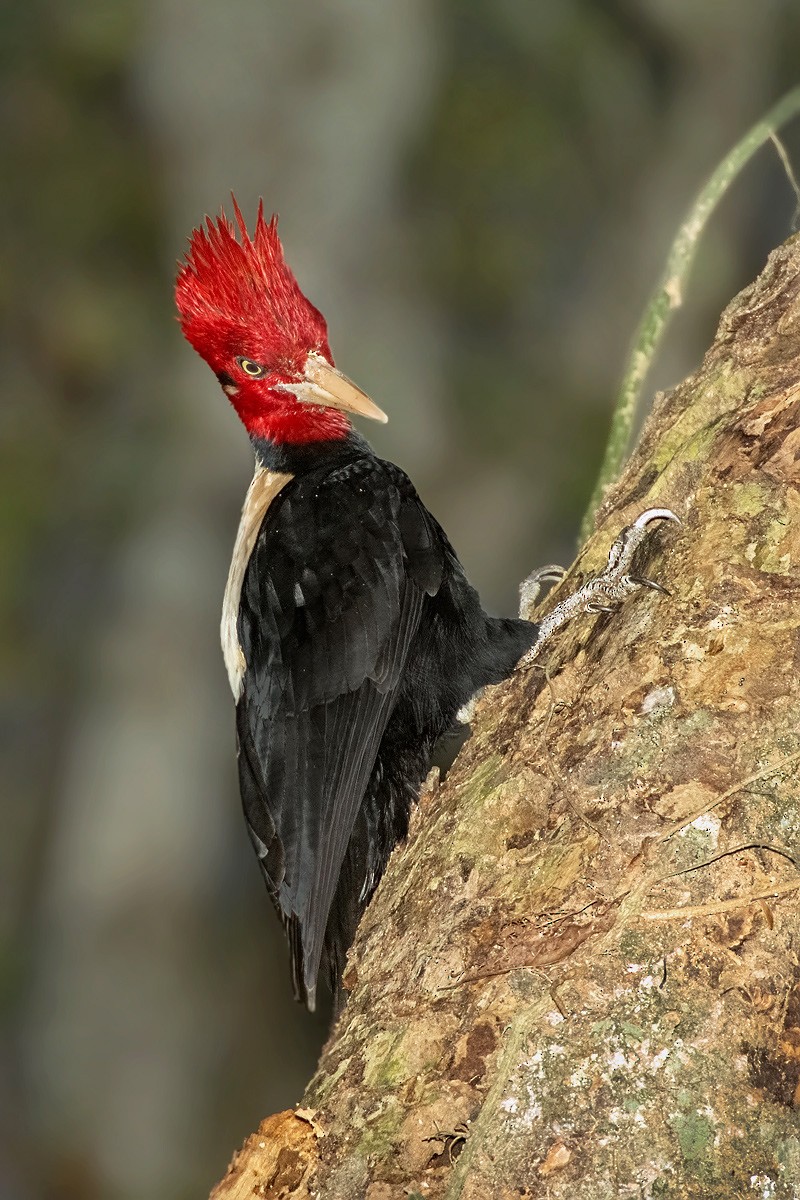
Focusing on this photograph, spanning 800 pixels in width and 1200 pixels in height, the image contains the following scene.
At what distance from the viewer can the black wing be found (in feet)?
7.77

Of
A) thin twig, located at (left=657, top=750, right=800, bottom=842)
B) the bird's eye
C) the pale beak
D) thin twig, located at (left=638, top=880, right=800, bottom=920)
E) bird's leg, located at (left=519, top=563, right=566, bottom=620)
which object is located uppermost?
the bird's eye

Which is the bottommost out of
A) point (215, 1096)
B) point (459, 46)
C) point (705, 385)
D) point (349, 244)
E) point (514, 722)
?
point (215, 1096)

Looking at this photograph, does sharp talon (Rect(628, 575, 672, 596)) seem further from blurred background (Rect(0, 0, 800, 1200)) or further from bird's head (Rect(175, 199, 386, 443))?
blurred background (Rect(0, 0, 800, 1200))

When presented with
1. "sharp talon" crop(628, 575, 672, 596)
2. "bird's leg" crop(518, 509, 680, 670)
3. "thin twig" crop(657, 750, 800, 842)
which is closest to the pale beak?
"bird's leg" crop(518, 509, 680, 670)

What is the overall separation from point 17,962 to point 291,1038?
1378mm

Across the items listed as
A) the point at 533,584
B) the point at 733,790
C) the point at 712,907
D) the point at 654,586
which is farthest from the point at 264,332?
the point at 712,907

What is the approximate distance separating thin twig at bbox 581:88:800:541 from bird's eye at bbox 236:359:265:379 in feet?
3.03

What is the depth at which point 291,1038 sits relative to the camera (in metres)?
6.04

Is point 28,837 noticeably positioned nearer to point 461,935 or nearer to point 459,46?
point 459,46

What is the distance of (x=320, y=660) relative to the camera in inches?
99.2

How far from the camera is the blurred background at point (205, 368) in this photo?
4.95 meters

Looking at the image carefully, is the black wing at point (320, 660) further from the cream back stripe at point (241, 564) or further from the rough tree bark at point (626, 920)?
the rough tree bark at point (626, 920)

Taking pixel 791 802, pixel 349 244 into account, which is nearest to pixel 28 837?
pixel 349 244

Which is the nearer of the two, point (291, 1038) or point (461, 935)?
point (461, 935)
